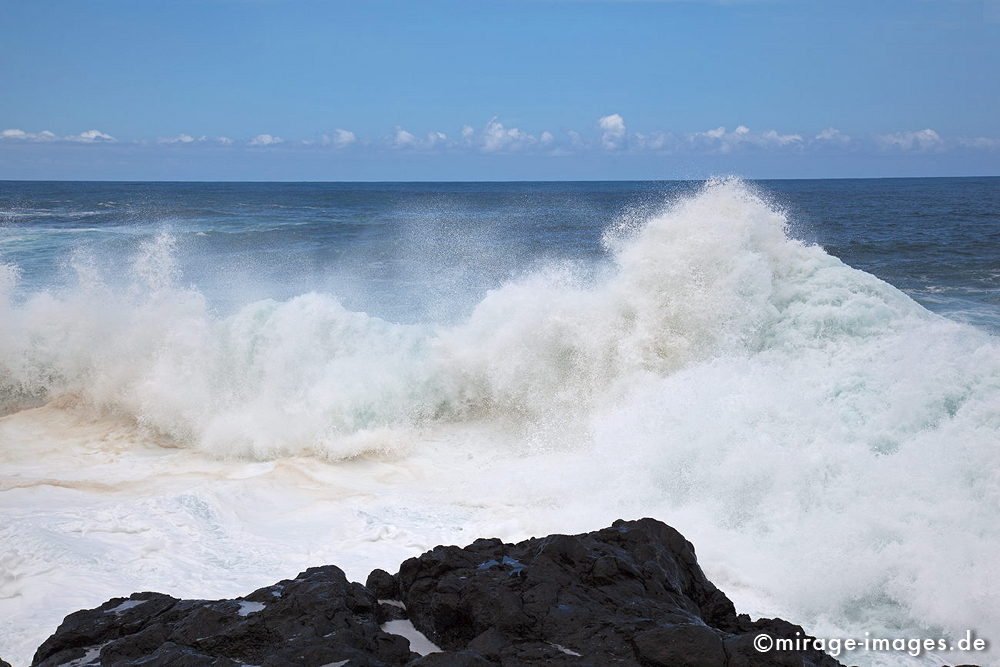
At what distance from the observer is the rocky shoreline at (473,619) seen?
2934mm

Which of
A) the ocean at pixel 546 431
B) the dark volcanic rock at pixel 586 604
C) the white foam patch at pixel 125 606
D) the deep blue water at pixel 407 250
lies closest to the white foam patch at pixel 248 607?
the white foam patch at pixel 125 606

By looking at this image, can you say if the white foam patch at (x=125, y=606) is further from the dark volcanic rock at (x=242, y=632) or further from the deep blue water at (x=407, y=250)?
the deep blue water at (x=407, y=250)

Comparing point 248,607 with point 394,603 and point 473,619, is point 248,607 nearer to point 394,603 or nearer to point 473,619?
point 394,603

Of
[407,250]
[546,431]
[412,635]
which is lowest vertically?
[546,431]

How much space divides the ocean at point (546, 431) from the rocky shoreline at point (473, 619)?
1443 mm

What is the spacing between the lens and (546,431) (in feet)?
28.1

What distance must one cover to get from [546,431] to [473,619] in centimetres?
534

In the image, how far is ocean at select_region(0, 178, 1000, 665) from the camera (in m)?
5.36

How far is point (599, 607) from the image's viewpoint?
3219 mm

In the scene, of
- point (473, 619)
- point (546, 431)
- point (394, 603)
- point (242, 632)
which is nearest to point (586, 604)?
point (473, 619)

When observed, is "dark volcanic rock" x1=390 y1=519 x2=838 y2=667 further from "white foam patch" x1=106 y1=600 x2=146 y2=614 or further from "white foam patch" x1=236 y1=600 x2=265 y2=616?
"white foam patch" x1=106 y1=600 x2=146 y2=614

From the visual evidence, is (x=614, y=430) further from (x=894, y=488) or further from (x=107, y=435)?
(x=107, y=435)

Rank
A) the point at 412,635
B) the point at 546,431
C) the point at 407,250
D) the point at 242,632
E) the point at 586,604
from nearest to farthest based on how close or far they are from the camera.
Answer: the point at 242,632 → the point at 586,604 → the point at 412,635 → the point at 546,431 → the point at 407,250

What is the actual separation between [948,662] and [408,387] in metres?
6.06
